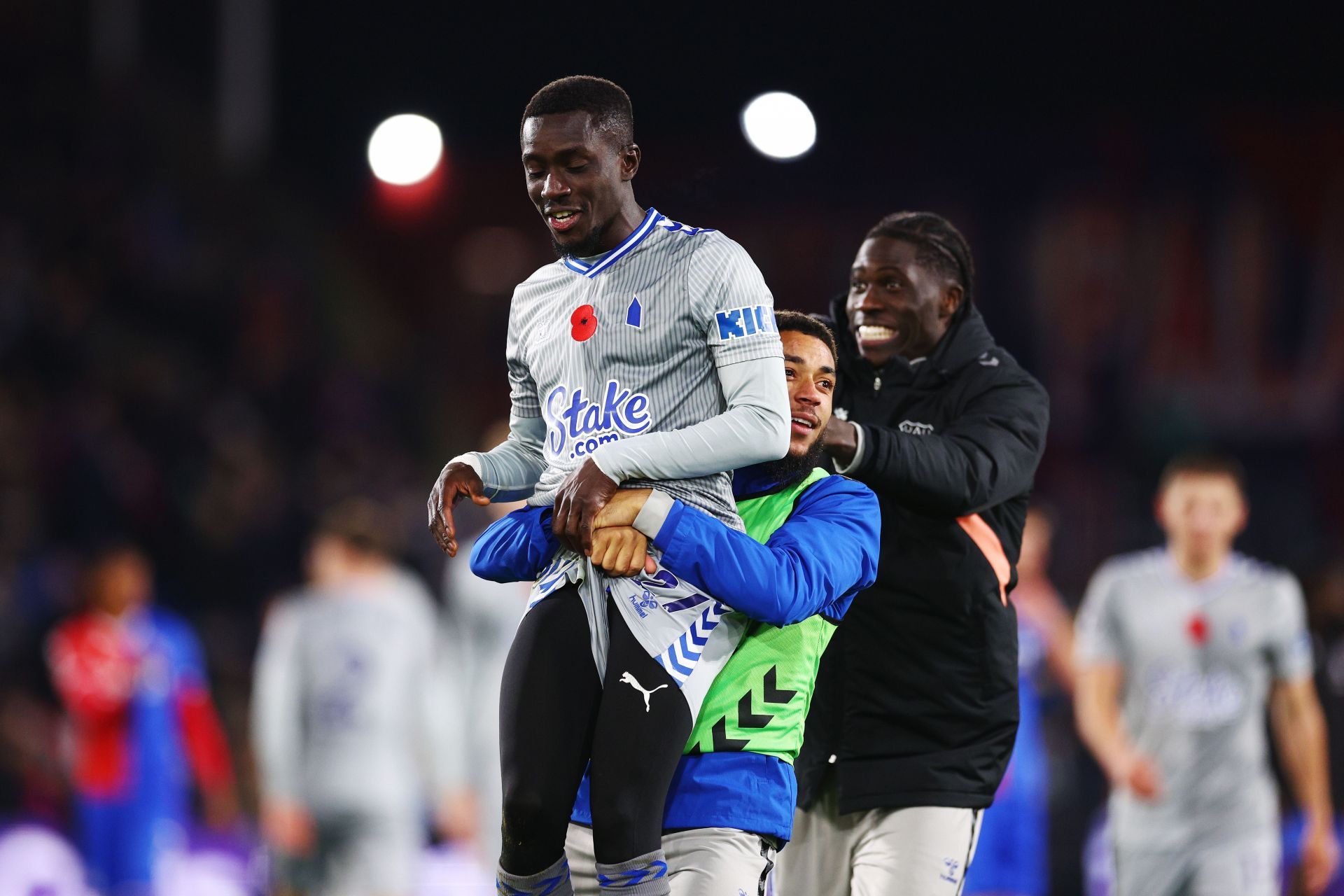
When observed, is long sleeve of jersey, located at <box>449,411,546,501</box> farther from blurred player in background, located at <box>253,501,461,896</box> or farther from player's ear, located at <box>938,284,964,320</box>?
blurred player in background, located at <box>253,501,461,896</box>

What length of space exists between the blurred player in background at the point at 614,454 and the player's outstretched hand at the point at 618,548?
0.04 metres

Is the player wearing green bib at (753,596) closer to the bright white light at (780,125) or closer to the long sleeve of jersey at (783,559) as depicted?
the long sleeve of jersey at (783,559)

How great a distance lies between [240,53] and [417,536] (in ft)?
21.8

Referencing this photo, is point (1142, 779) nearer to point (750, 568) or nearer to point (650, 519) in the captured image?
point (750, 568)

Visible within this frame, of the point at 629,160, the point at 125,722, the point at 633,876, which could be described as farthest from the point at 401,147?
the point at 633,876

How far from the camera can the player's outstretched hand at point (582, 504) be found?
285 centimetres

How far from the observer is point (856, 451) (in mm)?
3480

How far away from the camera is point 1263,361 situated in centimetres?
1391

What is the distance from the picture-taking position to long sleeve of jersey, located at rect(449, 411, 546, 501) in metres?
3.27

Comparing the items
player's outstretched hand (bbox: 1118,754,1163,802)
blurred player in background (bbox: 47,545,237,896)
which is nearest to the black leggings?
player's outstretched hand (bbox: 1118,754,1163,802)

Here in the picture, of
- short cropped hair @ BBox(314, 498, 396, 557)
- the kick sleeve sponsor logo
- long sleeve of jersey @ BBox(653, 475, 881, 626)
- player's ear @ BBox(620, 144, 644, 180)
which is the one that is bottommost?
short cropped hair @ BBox(314, 498, 396, 557)

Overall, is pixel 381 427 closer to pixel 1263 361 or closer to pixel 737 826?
pixel 1263 361

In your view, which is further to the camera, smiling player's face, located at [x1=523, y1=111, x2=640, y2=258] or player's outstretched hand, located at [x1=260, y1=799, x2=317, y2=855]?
player's outstretched hand, located at [x1=260, y1=799, x2=317, y2=855]

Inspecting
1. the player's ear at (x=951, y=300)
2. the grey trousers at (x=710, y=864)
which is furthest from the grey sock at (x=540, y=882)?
the player's ear at (x=951, y=300)
